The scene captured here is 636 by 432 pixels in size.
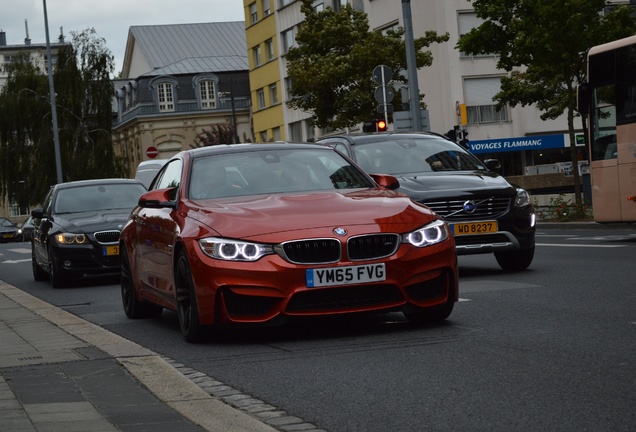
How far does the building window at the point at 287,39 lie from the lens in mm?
72750

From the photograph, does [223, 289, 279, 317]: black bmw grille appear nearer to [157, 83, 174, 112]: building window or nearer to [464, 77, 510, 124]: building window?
[464, 77, 510, 124]: building window

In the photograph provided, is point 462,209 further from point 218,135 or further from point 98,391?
point 218,135

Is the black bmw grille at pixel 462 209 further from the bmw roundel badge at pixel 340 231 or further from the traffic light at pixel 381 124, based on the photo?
the traffic light at pixel 381 124

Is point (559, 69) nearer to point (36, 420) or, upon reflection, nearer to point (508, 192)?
point (508, 192)

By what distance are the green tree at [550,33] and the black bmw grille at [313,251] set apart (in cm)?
2280

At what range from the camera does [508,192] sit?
47.8ft

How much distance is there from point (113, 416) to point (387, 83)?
93.1 ft

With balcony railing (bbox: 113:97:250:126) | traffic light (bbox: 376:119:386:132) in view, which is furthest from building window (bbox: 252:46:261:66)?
traffic light (bbox: 376:119:386:132)

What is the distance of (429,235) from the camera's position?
916 cm

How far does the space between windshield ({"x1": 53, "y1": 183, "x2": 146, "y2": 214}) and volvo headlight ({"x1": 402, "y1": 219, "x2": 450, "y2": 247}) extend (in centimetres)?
1060

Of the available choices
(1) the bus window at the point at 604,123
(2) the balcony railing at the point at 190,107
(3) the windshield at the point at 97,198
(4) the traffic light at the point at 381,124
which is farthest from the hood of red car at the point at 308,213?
(2) the balcony railing at the point at 190,107

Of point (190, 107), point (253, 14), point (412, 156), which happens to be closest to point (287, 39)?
point (253, 14)

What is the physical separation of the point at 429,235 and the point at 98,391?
123 inches

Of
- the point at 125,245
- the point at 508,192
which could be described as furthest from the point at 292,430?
the point at 508,192
